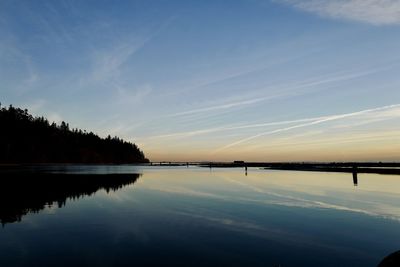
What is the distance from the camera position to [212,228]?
21.6 m

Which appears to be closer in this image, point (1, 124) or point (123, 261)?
point (123, 261)

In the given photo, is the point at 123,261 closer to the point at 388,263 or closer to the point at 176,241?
the point at 176,241

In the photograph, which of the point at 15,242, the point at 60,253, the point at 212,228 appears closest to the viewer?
the point at 60,253

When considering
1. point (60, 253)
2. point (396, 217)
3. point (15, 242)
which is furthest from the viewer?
point (396, 217)

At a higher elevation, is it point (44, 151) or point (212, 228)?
point (44, 151)

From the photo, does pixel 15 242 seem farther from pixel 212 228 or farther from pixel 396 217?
pixel 396 217

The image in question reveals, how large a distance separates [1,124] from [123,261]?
155 meters

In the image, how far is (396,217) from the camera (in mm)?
26031

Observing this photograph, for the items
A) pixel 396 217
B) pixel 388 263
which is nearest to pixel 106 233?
pixel 388 263

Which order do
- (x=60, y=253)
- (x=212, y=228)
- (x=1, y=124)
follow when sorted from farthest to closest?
(x=1, y=124) → (x=212, y=228) → (x=60, y=253)

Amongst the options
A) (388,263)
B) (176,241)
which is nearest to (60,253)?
(176,241)

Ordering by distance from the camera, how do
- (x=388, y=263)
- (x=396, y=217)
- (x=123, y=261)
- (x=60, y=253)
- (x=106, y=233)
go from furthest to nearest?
(x=396, y=217), (x=106, y=233), (x=60, y=253), (x=123, y=261), (x=388, y=263)

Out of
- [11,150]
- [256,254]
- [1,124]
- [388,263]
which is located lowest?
[256,254]

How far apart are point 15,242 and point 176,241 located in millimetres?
8322
